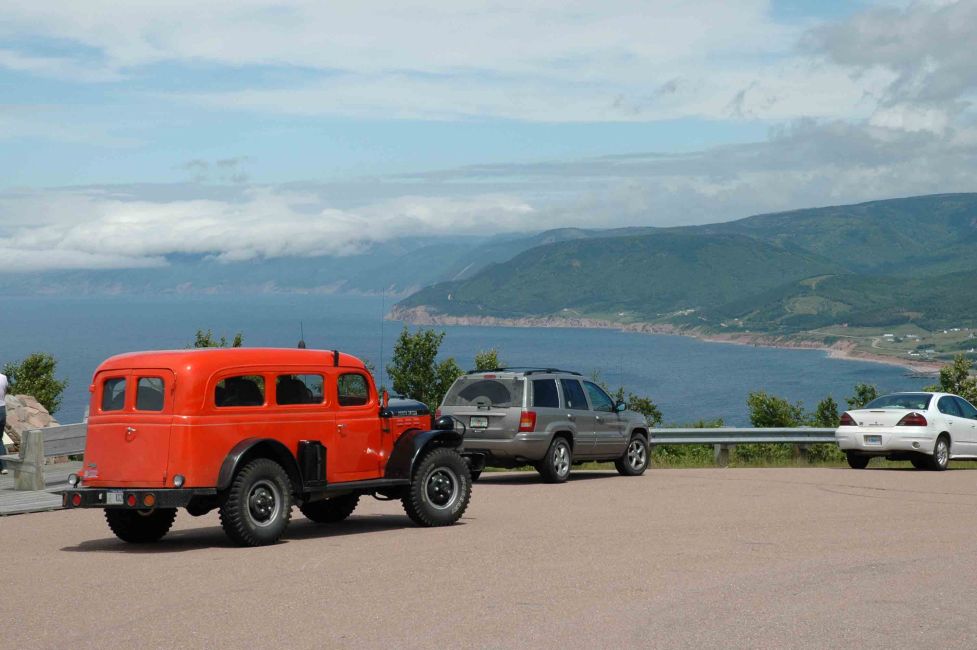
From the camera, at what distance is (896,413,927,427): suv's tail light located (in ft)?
73.6

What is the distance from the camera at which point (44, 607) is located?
8.66 m

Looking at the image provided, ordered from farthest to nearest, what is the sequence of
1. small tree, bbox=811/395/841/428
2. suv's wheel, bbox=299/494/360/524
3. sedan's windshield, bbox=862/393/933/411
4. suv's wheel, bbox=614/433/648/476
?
small tree, bbox=811/395/841/428, sedan's windshield, bbox=862/393/933/411, suv's wheel, bbox=614/433/648/476, suv's wheel, bbox=299/494/360/524

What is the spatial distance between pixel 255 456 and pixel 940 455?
14.8 meters

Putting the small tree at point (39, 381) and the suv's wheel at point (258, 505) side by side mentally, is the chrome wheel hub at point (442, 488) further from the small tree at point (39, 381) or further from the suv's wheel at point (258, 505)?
the small tree at point (39, 381)

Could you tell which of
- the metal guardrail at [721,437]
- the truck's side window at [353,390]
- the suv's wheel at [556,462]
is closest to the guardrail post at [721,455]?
the metal guardrail at [721,437]

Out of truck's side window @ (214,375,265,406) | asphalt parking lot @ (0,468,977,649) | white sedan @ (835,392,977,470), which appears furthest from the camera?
white sedan @ (835,392,977,470)

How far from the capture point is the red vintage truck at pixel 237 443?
1158cm

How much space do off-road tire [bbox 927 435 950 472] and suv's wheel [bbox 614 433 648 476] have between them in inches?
209

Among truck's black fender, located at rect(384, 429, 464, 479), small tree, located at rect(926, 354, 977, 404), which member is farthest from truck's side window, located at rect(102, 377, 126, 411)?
small tree, located at rect(926, 354, 977, 404)

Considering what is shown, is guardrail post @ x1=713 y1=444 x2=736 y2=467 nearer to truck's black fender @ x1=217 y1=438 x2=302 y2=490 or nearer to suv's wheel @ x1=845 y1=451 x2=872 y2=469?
suv's wheel @ x1=845 y1=451 x2=872 y2=469

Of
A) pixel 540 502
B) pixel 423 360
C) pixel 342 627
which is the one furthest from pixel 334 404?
pixel 423 360

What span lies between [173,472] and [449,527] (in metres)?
3.28

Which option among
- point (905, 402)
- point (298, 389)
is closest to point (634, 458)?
point (905, 402)

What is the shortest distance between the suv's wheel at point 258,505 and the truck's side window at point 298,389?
74 cm
